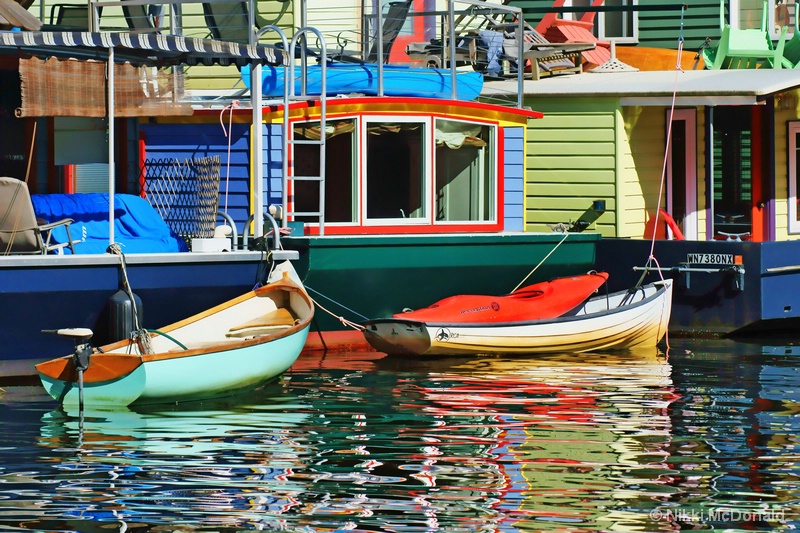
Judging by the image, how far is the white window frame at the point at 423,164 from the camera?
15539 mm

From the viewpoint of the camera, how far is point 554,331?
49.5 ft

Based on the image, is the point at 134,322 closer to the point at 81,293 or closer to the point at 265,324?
the point at 81,293

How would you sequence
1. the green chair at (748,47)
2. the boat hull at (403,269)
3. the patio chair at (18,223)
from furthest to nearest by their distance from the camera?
the green chair at (748,47) → the boat hull at (403,269) → the patio chair at (18,223)

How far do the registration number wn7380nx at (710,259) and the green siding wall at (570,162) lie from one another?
5.87ft

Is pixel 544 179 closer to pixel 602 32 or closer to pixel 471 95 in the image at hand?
pixel 471 95

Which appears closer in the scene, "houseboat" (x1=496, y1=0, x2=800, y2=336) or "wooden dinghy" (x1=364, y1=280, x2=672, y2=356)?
"wooden dinghy" (x1=364, y1=280, x2=672, y2=356)

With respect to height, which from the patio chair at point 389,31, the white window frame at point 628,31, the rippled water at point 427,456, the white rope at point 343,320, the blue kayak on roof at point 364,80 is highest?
the white window frame at point 628,31

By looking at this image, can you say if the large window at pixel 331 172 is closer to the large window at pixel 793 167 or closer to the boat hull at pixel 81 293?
the boat hull at pixel 81 293

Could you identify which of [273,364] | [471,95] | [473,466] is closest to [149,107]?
[273,364]

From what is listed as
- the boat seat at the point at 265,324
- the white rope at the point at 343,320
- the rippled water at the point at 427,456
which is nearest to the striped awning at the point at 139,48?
the boat seat at the point at 265,324

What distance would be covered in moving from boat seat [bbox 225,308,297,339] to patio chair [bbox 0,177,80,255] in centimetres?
200

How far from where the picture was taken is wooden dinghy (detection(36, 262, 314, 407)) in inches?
448

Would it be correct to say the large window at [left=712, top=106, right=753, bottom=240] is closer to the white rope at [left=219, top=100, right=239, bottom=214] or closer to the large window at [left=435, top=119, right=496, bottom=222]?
the large window at [left=435, top=119, right=496, bottom=222]

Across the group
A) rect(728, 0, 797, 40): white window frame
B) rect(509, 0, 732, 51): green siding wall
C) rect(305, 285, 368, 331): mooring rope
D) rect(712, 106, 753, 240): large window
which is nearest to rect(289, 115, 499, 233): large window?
rect(305, 285, 368, 331): mooring rope
